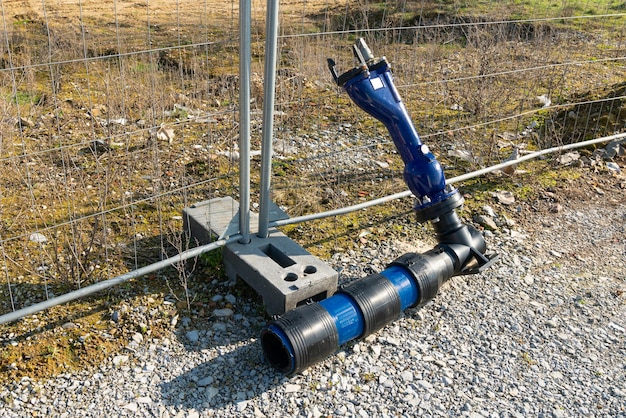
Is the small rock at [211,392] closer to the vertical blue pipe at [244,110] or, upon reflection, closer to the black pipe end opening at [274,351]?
the black pipe end opening at [274,351]

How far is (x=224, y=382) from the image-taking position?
9.09ft

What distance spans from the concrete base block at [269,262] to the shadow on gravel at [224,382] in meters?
A: 0.30

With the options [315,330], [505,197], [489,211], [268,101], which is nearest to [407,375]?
[315,330]

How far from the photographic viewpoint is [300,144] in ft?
16.7

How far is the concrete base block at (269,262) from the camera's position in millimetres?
3049

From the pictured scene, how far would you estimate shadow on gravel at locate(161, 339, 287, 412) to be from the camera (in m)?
2.66

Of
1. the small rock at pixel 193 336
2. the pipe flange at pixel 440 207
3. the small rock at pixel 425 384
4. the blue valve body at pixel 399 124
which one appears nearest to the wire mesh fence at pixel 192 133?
the blue valve body at pixel 399 124

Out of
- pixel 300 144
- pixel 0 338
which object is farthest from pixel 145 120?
pixel 0 338

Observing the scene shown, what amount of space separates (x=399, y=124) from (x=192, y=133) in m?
2.40

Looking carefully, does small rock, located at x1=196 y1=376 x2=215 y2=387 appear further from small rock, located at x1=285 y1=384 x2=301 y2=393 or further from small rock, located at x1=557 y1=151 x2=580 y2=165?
small rock, located at x1=557 y1=151 x2=580 y2=165

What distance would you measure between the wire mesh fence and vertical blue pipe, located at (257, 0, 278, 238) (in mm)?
338

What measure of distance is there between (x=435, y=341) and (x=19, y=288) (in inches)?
84.9

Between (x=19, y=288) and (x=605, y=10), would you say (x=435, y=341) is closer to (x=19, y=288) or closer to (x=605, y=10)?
(x=19, y=288)

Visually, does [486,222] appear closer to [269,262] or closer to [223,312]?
[269,262]
